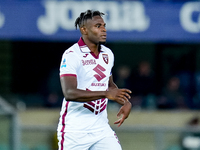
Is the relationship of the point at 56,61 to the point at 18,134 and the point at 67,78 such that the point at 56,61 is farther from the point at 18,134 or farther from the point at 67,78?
the point at 67,78

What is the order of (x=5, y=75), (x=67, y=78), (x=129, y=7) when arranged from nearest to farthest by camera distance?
1. (x=67, y=78)
2. (x=129, y=7)
3. (x=5, y=75)

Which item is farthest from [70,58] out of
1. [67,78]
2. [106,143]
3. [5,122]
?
[5,122]

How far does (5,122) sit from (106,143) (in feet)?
11.2

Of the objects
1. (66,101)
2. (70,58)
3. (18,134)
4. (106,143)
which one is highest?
(70,58)

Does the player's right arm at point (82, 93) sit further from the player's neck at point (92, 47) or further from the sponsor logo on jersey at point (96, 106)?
the player's neck at point (92, 47)

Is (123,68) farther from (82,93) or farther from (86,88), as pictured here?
(82,93)

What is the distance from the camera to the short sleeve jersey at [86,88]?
517 centimetres

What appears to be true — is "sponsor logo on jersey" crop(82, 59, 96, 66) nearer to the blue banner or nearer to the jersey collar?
the jersey collar

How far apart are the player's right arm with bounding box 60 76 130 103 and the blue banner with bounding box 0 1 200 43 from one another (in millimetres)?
6641

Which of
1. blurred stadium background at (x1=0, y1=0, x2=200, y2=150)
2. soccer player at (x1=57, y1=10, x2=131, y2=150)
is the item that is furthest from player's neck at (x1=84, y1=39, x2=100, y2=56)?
blurred stadium background at (x1=0, y1=0, x2=200, y2=150)

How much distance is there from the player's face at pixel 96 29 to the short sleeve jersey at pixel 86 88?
14 cm

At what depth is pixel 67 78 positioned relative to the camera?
4.97m

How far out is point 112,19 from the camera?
1165 cm

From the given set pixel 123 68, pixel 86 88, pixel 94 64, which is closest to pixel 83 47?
pixel 94 64
